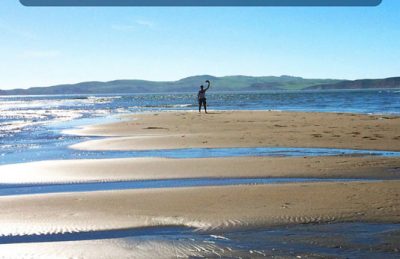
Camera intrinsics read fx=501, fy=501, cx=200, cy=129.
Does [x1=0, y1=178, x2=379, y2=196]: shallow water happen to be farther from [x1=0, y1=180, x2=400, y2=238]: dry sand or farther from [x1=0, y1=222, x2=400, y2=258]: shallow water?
[x1=0, y1=222, x2=400, y2=258]: shallow water

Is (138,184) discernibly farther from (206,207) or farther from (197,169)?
(206,207)

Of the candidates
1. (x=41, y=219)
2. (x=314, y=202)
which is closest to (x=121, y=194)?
(x=41, y=219)

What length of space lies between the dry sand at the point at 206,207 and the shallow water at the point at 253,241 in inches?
10.8

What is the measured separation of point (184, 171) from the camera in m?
11.2

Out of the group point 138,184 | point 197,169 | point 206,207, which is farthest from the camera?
point 197,169

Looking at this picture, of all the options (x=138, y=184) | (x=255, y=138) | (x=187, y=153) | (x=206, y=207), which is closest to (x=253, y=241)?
(x=206, y=207)

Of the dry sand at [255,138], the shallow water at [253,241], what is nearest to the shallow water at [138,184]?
the shallow water at [253,241]

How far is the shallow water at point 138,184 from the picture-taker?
9469 mm

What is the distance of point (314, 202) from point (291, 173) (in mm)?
2808

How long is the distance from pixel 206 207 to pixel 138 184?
8.74ft

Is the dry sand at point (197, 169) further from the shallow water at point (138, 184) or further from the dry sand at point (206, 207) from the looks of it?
the dry sand at point (206, 207)

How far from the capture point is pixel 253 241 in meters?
5.95

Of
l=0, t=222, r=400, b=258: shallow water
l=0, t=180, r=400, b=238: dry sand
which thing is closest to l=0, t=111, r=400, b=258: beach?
l=0, t=180, r=400, b=238: dry sand

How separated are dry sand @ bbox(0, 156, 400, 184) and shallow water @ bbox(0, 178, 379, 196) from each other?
1.19 feet
